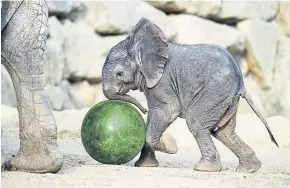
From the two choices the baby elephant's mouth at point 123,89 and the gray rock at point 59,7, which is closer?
the baby elephant's mouth at point 123,89

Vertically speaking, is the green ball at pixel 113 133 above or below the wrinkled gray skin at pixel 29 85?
below

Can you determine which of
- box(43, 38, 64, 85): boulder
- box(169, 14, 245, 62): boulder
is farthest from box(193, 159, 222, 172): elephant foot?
box(169, 14, 245, 62): boulder

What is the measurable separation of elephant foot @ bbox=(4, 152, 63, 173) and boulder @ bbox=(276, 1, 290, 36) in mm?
7483

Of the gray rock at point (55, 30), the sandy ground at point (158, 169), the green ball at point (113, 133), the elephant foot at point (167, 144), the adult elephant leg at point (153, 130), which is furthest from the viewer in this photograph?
the gray rock at point (55, 30)

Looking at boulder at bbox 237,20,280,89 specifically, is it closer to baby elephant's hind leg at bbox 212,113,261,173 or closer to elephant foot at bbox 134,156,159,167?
baby elephant's hind leg at bbox 212,113,261,173

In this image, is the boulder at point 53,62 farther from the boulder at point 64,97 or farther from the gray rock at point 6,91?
the gray rock at point 6,91

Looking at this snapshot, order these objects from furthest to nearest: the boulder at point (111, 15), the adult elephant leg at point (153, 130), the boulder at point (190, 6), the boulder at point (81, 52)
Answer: the boulder at point (190, 6) < the boulder at point (111, 15) < the boulder at point (81, 52) < the adult elephant leg at point (153, 130)

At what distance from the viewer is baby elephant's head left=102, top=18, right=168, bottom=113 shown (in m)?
5.50

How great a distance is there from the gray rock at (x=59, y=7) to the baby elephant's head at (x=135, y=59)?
3.72m

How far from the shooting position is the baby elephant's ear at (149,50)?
17.8 feet

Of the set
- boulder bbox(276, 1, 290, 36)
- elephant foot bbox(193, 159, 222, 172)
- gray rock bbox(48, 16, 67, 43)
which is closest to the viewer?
elephant foot bbox(193, 159, 222, 172)

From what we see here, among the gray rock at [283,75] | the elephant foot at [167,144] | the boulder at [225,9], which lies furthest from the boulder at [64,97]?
the gray rock at [283,75]

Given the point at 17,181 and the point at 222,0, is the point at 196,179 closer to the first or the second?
the point at 17,181

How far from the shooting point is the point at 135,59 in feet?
18.2
